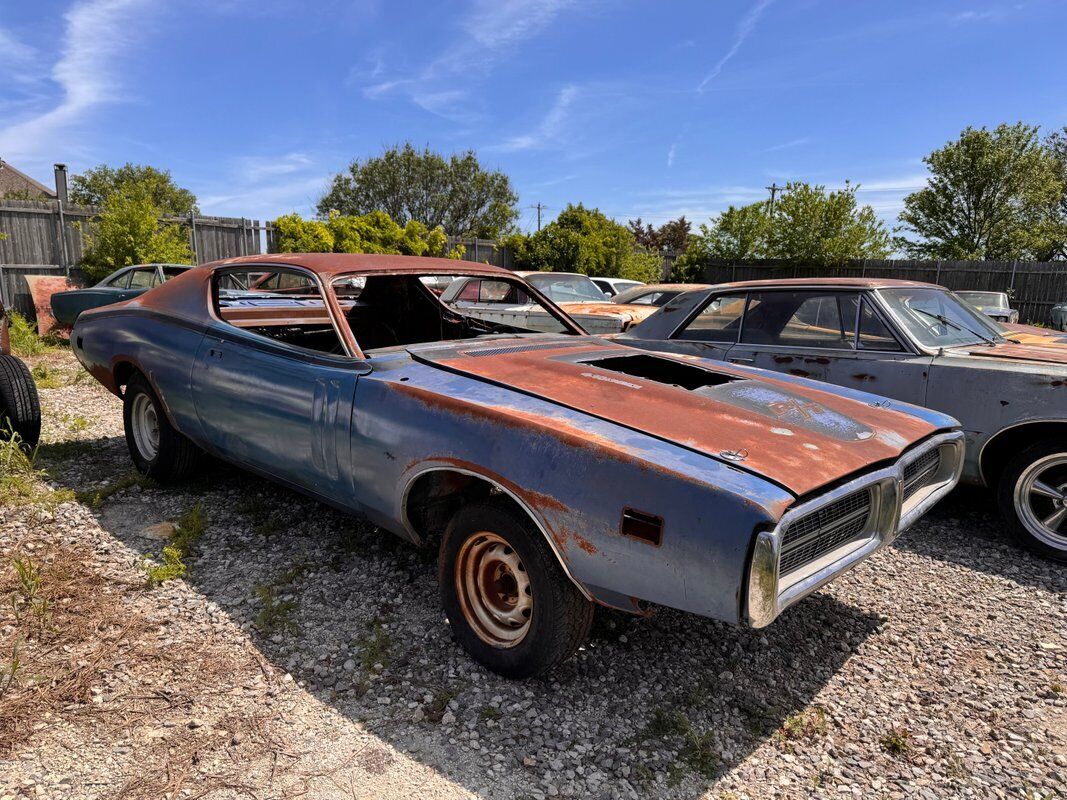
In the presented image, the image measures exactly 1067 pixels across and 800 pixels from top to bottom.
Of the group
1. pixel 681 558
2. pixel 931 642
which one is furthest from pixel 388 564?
pixel 931 642

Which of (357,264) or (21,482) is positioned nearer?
(357,264)

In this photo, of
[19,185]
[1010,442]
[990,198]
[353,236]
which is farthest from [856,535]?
[19,185]

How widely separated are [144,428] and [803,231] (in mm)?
22158

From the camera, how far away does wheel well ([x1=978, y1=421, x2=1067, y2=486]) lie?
147 inches

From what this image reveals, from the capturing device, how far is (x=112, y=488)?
14.4 ft

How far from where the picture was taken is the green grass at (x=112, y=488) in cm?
425

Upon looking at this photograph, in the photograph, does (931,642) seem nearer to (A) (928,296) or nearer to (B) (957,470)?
(B) (957,470)

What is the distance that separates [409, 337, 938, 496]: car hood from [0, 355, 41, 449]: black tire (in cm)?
341

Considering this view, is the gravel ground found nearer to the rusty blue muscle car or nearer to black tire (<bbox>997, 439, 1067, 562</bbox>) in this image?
black tire (<bbox>997, 439, 1067, 562</bbox>)

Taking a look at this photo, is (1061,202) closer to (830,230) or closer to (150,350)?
(830,230)

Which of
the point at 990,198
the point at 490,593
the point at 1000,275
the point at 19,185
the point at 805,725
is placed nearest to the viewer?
the point at 805,725

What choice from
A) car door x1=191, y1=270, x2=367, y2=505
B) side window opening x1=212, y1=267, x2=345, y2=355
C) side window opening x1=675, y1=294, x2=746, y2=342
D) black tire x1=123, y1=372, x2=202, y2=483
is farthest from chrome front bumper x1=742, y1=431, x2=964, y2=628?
black tire x1=123, y1=372, x2=202, y2=483

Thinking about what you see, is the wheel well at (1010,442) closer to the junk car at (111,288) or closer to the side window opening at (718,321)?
the side window opening at (718,321)

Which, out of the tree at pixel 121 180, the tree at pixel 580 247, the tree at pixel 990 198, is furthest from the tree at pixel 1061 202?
the tree at pixel 121 180
